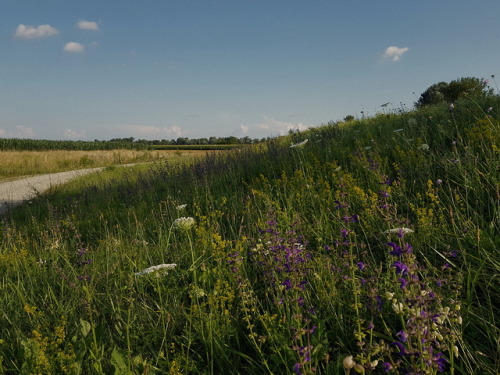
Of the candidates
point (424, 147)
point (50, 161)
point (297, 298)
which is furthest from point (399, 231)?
point (50, 161)

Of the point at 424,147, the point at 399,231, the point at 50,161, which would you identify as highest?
the point at 50,161

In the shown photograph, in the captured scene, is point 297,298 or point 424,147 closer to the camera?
point 297,298

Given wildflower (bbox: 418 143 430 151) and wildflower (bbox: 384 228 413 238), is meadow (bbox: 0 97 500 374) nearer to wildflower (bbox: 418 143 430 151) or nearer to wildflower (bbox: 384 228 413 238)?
wildflower (bbox: 384 228 413 238)

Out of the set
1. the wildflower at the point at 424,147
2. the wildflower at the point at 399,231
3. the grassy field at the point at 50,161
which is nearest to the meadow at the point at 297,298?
the wildflower at the point at 399,231

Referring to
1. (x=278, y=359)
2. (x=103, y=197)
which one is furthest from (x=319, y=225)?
(x=103, y=197)

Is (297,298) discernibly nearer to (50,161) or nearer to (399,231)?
(399,231)

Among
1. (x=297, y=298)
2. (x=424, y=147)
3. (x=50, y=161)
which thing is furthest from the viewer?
(x=50, y=161)

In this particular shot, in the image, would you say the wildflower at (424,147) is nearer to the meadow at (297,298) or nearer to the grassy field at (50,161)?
the meadow at (297,298)

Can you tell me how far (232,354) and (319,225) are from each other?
133 centimetres

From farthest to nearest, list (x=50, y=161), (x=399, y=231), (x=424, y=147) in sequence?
(x=50, y=161) → (x=424, y=147) → (x=399, y=231)

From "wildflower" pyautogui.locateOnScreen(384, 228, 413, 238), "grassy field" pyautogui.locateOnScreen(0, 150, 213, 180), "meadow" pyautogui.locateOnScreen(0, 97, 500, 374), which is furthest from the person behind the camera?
"grassy field" pyautogui.locateOnScreen(0, 150, 213, 180)

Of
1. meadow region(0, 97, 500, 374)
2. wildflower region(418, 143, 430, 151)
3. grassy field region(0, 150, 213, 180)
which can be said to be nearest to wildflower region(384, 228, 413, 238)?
meadow region(0, 97, 500, 374)

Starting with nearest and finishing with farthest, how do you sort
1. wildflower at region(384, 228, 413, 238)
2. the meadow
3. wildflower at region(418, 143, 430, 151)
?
wildflower at region(384, 228, 413, 238) < the meadow < wildflower at region(418, 143, 430, 151)

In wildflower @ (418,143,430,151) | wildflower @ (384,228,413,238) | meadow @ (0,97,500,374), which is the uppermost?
wildflower @ (418,143,430,151)
